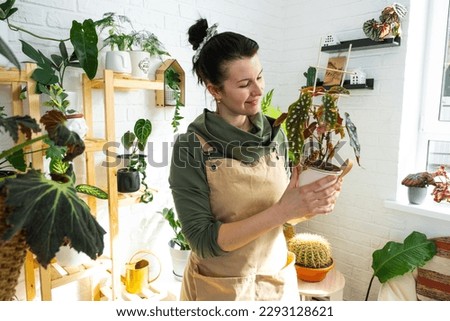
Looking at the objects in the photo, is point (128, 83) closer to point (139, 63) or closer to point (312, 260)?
point (139, 63)

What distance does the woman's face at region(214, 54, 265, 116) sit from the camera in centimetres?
103

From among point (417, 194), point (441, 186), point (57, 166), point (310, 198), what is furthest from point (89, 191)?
point (441, 186)

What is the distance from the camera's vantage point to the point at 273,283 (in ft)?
3.56

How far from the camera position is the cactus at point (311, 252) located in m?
1.83

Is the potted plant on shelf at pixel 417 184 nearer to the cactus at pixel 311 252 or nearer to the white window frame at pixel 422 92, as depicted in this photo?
the white window frame at pixel 422 92

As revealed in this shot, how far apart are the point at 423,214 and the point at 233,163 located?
1.36 metres

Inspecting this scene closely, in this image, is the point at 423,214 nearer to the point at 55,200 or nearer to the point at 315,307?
the point at 315,307

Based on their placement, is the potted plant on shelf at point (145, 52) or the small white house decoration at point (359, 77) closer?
the potted plant on shelf at point (145, 52)

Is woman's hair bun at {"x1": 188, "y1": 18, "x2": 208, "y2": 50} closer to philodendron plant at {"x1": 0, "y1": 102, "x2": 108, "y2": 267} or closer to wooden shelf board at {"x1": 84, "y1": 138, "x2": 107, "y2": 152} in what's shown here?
wooden shelf board at {"x1": 84, "y1": 138, "x2": 107, "y2": 152}

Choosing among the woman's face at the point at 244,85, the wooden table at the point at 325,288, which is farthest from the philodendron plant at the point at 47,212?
the wooden table at the point at 325,288

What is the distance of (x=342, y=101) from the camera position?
2.24 m

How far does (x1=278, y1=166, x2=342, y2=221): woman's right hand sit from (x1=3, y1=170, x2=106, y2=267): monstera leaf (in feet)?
1.74

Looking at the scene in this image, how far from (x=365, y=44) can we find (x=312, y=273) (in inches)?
52.2

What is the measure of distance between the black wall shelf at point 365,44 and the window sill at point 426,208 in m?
0.90
